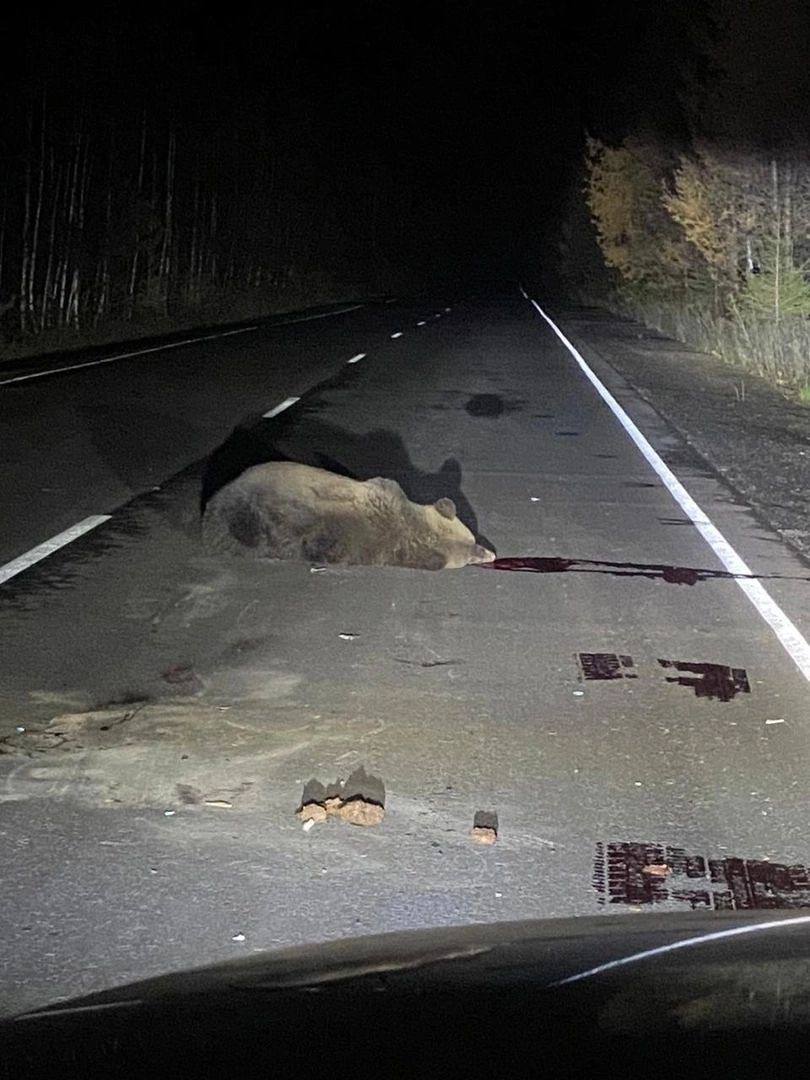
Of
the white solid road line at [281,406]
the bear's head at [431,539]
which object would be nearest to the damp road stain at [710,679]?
the bear's head at [431,539]

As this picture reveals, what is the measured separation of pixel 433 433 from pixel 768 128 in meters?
17.3


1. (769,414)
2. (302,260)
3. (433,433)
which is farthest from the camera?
(302,260)

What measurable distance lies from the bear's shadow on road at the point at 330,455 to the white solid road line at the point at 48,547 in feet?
2.81

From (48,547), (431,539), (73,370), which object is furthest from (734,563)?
(73,370)

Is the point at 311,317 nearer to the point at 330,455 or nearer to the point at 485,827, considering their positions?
the point at 330,455

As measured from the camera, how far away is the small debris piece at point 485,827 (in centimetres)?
548

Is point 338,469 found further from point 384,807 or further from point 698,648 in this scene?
point 384,807

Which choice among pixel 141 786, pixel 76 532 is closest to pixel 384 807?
pixel 141 786

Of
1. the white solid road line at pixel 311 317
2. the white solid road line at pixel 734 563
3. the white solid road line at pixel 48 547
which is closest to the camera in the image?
the white solid road line at pixel 734 563

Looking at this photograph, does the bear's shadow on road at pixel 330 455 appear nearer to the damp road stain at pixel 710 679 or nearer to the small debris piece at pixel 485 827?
the damp road stain at pixel 710 679

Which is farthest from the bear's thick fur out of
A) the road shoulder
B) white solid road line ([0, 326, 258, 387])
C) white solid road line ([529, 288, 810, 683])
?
white solid road line ([0, 326, 258, 387])

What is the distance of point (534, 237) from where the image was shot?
172500 mm

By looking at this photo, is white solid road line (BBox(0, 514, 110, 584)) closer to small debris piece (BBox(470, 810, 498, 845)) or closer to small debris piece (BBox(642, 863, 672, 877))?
small debris piece (BBox(470, 810, 498, 845))

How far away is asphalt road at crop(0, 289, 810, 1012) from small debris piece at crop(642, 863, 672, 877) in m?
0.02
